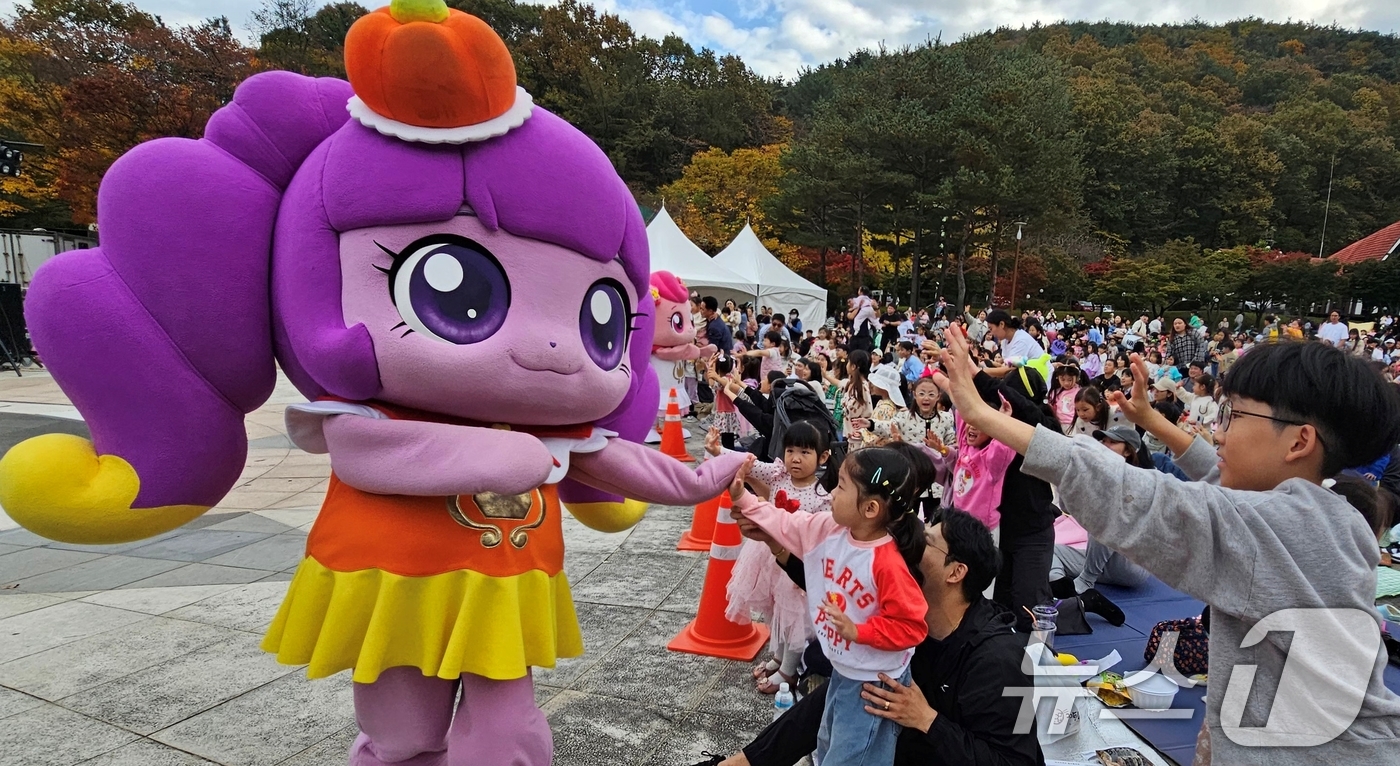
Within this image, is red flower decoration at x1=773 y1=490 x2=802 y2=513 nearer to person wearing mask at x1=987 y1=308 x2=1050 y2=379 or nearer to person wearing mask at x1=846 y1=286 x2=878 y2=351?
person wearing mask at x1=987 y1=308 x2=1050 y2=379

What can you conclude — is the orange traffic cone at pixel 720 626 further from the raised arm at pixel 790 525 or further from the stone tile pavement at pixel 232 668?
the raised arm at pixel 790 525

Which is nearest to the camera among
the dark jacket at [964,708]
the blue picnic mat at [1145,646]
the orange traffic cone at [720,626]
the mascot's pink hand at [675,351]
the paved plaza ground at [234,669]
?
the dark jacket at [964,708]

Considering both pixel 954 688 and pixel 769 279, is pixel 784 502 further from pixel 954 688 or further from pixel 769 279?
pixel 769 279

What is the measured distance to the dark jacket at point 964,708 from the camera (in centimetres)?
229

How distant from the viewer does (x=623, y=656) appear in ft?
12.9

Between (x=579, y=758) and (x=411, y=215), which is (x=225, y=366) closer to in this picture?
(x=411, y=215)

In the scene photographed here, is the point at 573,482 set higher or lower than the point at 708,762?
higher

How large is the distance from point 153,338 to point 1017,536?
416 cm

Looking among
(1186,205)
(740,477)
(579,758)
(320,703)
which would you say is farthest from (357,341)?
(1186,205)

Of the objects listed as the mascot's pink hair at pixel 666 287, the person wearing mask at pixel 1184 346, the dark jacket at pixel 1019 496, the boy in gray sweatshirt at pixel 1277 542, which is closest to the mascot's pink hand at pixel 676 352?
the mascot's pink hair at pixel 666 287

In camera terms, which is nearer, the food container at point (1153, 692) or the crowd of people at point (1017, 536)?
the crowd of people at point (1017, 536)

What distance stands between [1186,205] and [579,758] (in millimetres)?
55397

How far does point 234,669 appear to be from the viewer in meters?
3.68

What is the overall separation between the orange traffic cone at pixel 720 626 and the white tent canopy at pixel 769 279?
53.4 feet
